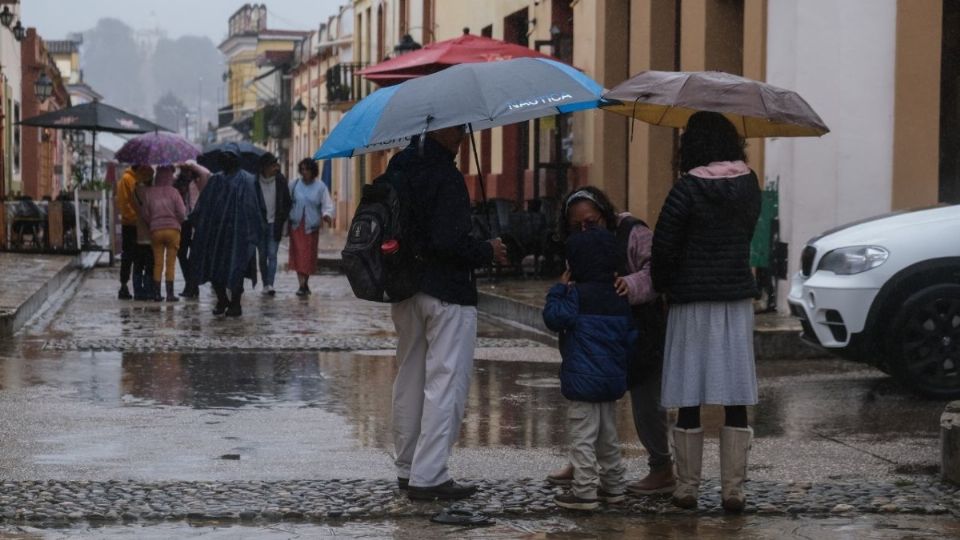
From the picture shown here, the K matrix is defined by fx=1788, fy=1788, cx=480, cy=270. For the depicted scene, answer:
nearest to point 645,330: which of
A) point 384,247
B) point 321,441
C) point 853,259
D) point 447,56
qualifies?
point 384,247

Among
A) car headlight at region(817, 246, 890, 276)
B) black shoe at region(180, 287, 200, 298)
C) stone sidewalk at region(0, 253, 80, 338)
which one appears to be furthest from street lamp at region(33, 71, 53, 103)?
car headlight at region(817, 246, 890, 276)

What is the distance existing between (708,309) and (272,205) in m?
14.0

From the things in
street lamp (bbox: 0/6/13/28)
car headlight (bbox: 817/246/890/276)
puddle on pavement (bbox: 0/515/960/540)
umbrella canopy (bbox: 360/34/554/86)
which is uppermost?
street lamp (bbox: 0/6/13/28)

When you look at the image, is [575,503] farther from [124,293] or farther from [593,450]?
[124,293]

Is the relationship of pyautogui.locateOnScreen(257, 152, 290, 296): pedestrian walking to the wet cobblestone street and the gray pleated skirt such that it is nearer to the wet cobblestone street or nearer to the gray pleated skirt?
the wet cobblestone street

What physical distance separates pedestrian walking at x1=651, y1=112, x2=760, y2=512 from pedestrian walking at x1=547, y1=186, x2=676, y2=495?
0.46 ft

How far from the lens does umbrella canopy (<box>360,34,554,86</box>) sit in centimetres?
1919

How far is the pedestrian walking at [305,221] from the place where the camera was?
21.0 metres

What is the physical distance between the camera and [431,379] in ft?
25.1

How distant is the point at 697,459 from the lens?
7402 mm

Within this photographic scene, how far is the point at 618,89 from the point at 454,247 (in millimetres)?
1093

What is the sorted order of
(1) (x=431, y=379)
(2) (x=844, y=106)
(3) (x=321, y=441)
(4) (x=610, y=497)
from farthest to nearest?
1. (2) (x=844, y=106)
2. (3) (x=321, y=441)
3. (1) (x=431, y=379)
4. (4) (x=610, y=497)

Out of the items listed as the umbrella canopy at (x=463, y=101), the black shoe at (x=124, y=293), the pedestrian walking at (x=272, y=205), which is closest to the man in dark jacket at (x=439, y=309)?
the umbrella canopy at (x=463, y=101)

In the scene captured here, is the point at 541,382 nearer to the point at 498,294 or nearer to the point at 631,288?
the point at 631,288
